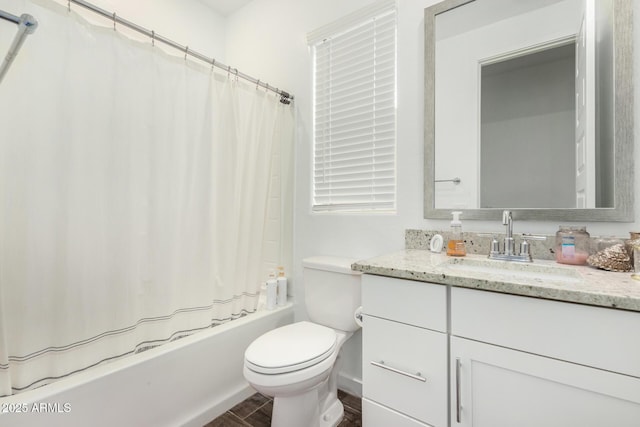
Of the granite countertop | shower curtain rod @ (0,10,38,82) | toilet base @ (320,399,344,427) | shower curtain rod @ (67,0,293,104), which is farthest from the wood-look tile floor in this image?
shower curtain rod @ (67,0,293,104)

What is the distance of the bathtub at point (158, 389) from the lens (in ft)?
3.37

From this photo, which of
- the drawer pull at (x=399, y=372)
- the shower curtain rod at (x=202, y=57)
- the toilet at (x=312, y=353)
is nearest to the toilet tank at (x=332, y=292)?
the toilet at (x=312, y=353)

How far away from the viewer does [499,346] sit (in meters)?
0.84

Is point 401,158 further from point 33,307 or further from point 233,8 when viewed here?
point 233,8

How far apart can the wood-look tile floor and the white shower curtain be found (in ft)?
1.56

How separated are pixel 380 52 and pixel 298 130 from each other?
690 millimetres

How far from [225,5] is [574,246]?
2.73 meters

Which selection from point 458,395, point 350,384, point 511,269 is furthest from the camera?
point 350,384

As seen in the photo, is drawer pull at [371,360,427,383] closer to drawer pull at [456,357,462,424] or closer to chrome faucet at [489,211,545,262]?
drawer pull at [456,357,462,424]

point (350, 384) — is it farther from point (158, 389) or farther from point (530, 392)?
point (530, 392)

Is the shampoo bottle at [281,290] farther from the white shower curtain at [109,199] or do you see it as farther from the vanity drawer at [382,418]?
the vanity drawer at [382,418]

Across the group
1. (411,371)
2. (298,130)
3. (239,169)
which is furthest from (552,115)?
(239,169)

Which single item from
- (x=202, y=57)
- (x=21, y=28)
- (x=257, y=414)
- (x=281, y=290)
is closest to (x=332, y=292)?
(x=281, y=290)

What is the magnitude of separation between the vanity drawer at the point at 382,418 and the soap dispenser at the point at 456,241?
66 cm
